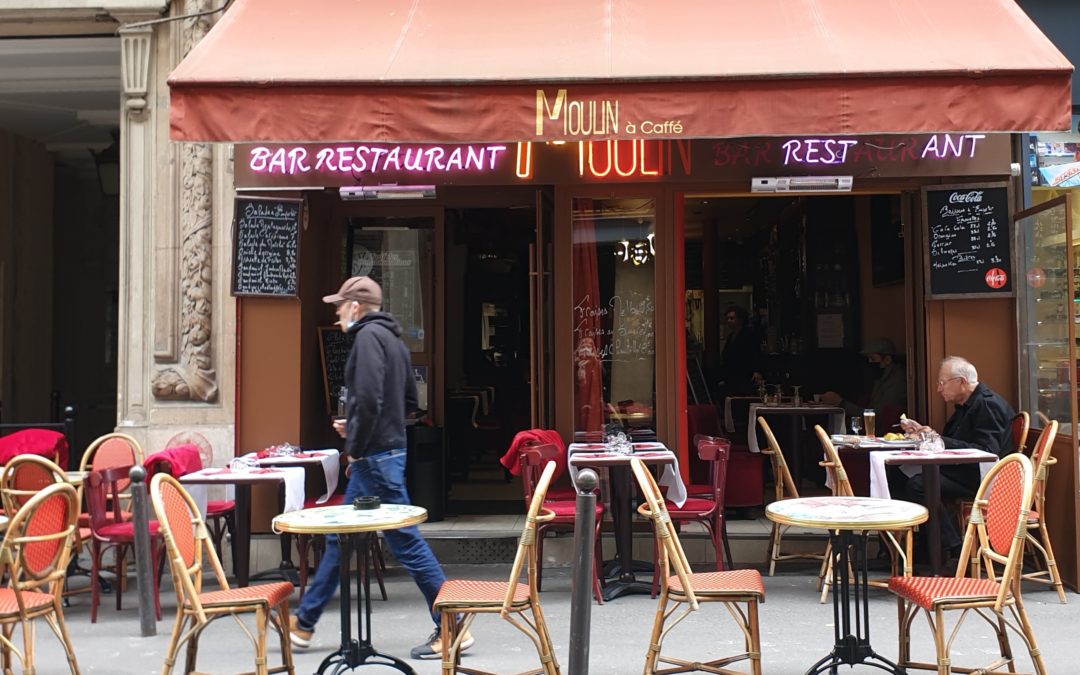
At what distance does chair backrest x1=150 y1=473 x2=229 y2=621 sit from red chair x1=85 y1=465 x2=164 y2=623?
1612mm

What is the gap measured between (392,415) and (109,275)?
1067 cm

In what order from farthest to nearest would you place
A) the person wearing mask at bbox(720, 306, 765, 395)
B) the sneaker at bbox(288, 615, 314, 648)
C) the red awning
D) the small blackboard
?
the person wearing mask at bbox(720, 306, 765, 395), the small blackboard, the red awning, the sneaker at bbox(288, 615, 314, 648)

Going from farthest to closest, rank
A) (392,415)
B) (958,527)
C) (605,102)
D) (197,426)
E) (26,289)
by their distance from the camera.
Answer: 1. (26,289)
2. (197,426)
3. (958,527)
4. (605,102)
5. (392,415)

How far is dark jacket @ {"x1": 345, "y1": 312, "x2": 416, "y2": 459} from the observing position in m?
5.18

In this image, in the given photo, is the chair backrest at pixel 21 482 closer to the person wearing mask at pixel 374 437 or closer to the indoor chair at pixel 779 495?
the person wearing mask at pixel 374 437

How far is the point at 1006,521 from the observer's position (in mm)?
4539

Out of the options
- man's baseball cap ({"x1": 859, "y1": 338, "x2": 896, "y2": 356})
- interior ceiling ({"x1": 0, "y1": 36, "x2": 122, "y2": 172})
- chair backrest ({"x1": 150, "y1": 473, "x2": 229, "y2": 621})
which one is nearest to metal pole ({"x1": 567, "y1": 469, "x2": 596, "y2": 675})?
chair backrest ({"x1": 150, "y1": 473, "x2": 229, "y2": 621})

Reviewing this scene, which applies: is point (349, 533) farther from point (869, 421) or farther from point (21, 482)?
point (869, 421)

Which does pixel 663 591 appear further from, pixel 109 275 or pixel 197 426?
pixel 109 275

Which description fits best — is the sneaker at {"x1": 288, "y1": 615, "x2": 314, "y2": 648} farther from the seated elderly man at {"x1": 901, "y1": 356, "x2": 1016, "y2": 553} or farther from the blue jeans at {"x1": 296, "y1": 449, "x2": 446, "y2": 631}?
the seated elderly man at {"x1": 901, "y1": 356, "x2": 1016, "y2": 553}

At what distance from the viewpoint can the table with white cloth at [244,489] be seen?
6332mm

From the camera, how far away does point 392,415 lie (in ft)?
17.3

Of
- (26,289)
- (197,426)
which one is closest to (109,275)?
(26,289)

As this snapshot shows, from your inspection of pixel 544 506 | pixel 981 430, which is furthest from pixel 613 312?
pixel 981 430
